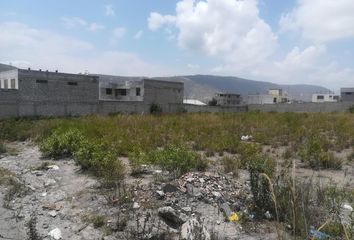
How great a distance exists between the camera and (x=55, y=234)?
4.38 m

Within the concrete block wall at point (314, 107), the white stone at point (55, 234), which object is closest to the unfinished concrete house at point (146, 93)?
the concrete block wall at point (314, 107)

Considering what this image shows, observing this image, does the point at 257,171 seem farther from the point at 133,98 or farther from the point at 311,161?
the point at 133,98

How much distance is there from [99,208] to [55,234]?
860 mm

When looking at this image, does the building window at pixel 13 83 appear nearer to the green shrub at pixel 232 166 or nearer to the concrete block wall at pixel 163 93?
the concrete block wall at pixel 163 93

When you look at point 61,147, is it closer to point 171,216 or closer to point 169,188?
point 169,188

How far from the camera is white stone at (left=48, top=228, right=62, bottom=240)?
432 centimetres

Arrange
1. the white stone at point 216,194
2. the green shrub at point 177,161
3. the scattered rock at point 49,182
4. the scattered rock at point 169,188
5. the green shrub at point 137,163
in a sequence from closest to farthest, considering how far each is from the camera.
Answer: the white stone at point 216,194 < the scattered rock at point 169,188 < the green shrub at point 177,161 < the scattered rock at point 49,182 < the green shrub at point 137,163

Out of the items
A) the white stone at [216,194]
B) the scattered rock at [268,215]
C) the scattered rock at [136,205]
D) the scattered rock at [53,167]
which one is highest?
the white stone at [216,194]

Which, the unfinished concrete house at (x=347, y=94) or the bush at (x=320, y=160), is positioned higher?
the unfinished concrete house at (x=347, y=94)

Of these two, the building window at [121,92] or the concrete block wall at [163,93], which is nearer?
the concrete block wall at [163,93]

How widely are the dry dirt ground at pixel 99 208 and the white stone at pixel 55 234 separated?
0.21 ft

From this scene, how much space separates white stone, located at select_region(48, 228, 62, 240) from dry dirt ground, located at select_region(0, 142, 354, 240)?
0.06m

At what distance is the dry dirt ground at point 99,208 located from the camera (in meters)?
4.32

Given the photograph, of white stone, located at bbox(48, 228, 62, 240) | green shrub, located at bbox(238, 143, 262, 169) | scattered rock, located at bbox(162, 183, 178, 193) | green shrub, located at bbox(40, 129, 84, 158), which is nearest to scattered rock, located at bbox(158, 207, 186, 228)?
scattered rock, located at bbox(162, 183, 178, 193)
